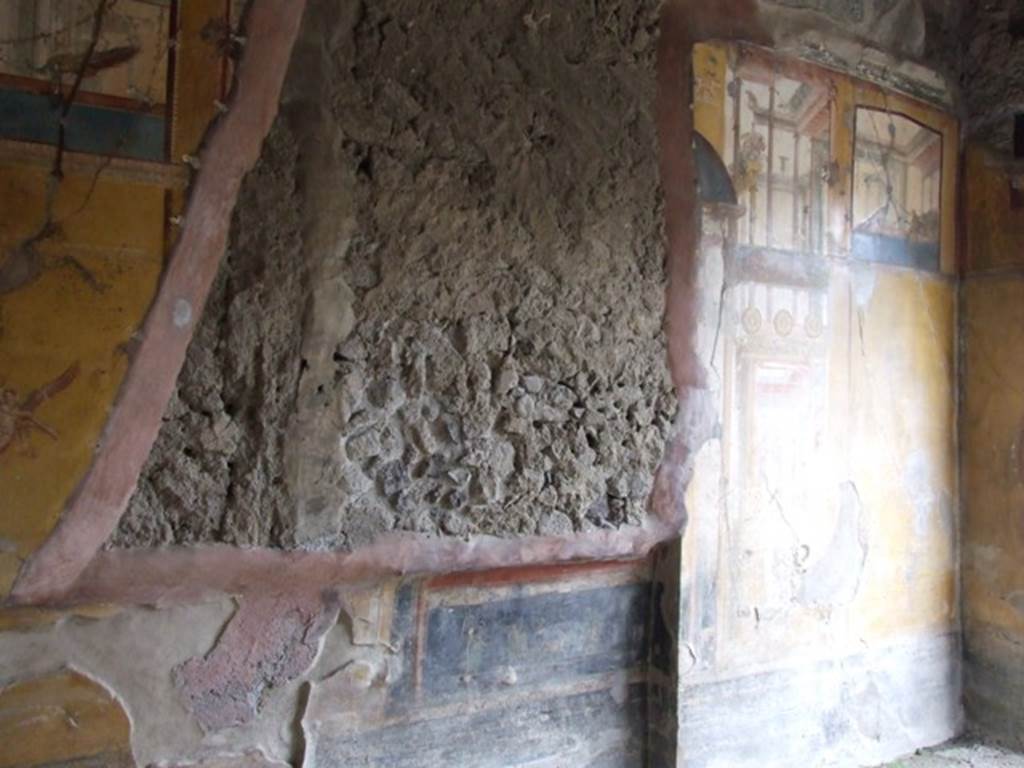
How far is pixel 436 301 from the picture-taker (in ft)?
7.48

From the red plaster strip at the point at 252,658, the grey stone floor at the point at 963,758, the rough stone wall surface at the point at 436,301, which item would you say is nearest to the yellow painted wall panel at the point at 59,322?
the rough stone wall surface at the point at 436,301

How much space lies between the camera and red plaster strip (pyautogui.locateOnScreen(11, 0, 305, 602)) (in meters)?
1.84

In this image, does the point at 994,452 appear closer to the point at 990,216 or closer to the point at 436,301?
the point at 990,216

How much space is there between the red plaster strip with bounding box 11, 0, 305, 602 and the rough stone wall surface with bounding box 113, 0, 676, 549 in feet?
0.12

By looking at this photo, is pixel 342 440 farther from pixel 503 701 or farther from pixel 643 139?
pixel 643 139

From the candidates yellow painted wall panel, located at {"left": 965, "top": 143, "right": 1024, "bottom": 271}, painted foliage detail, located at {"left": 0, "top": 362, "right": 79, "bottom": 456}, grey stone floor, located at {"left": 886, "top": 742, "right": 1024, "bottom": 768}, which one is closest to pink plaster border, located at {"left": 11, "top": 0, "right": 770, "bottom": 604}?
painted foliage detail, located at {"left": 0, "top": 362, "right": 79, "bottom": 456}

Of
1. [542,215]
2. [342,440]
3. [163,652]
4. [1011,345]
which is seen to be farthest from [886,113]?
[163,652]

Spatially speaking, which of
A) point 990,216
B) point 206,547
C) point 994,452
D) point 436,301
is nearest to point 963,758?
point 994,452

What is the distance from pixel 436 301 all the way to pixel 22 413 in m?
1.00

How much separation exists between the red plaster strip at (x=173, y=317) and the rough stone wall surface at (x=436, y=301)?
4 centimetres

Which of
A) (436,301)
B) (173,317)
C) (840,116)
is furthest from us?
(840,116)

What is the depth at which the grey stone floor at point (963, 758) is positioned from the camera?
3.05m

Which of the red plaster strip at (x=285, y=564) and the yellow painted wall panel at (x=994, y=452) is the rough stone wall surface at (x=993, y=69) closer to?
the yellow painted wall panel at (x=994, y=452)

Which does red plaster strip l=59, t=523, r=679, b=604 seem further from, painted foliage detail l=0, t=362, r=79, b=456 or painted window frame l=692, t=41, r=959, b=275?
painted window frame l=692, t=41, r=959, b=275
